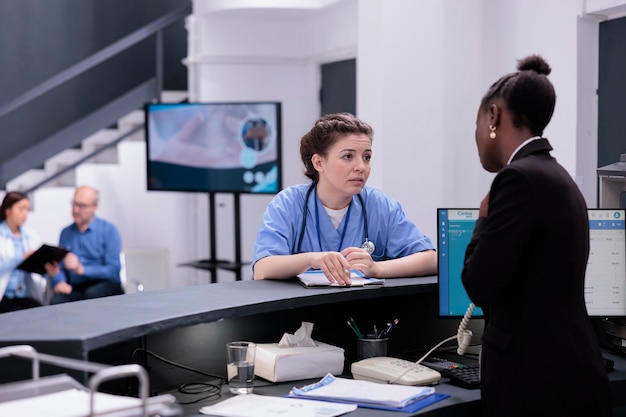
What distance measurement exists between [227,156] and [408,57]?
1.93 m

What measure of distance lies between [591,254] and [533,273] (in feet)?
2.27

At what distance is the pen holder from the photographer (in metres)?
2.51

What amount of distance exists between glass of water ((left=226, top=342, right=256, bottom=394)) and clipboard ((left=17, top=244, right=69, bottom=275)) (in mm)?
3300

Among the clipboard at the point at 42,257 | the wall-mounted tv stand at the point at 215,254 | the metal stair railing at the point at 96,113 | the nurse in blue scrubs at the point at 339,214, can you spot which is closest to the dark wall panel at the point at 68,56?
the metal stair railing at the point at 96,113

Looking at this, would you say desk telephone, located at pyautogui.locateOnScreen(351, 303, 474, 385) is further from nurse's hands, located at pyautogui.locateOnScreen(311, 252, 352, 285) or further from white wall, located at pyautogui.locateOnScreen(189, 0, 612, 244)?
white wall, located at pyautogui.locateOnScreen(189, 0, 612, 244)

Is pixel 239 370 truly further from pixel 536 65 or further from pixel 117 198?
pixel 117 198

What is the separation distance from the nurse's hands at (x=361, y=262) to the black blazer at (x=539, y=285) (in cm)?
73

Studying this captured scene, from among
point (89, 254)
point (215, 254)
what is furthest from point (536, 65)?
point (215, 254)

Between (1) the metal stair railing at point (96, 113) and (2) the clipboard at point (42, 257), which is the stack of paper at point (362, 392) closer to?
(2) the clipboard at point (42, 257)

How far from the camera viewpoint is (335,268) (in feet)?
8.20

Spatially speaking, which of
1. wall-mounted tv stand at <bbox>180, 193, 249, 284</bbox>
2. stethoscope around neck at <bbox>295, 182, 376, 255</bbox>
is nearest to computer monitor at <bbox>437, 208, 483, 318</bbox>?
stethoscope around neck at <bbox>295, 182, 376, 255</bbox>

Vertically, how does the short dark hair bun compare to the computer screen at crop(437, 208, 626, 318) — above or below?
above

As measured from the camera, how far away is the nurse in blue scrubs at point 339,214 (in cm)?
281

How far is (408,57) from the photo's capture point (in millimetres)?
5109
